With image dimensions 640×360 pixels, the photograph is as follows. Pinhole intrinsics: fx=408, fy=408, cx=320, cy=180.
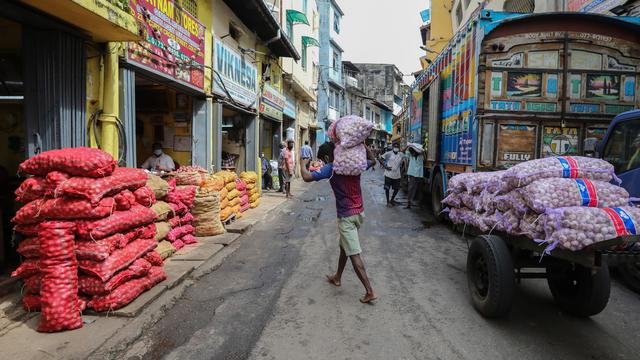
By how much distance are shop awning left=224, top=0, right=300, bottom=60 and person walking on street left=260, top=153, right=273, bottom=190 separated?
12.7 ft

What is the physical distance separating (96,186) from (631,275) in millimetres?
5825

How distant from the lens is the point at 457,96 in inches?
316

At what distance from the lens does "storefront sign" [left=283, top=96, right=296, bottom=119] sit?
18141mm

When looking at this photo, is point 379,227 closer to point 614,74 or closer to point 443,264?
point 443,264

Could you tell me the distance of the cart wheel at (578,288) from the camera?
363 cm

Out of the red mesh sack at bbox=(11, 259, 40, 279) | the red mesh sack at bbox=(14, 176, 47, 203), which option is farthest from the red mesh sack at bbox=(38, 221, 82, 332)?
the red mesh sack at bbox=(14, 176, 47, 203)

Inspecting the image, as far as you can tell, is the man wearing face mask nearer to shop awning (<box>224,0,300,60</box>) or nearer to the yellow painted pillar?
the yellow painted pillar

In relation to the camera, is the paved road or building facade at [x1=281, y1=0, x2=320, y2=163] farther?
building facade at [x1=281, y1=0, x2=320, y2=163]

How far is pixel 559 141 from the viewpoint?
6.70m

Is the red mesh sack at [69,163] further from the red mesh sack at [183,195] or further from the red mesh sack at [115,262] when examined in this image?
the red mesh sack at [183,195]

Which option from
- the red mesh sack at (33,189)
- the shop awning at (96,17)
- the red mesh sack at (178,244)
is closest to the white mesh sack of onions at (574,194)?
the red mesh sack at (33,189)

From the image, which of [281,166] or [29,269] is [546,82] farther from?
[281,166]

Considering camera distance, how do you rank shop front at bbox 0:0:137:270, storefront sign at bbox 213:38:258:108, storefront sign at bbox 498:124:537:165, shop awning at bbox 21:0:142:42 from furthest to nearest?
1. storefront sign at bbox 213:38:258:108
2. storefront sign at bbox 498:124:537:165
3. shop front at bbox 0:0:137:270
4. shop awning at bbox 21:0:142:42

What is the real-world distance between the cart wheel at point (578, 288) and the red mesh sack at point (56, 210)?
4.25 meters
